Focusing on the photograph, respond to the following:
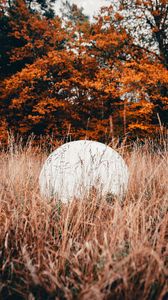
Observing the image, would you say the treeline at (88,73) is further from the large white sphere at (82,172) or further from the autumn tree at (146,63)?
the large white sphere at (82,172)

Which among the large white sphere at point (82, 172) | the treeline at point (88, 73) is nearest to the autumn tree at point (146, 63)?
the treeline at point (88, 73)

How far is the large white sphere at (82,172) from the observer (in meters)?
2.58

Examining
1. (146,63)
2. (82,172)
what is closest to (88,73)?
(146,63)

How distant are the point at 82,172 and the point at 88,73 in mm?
8169

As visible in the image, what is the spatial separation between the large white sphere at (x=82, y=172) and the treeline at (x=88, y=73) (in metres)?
6.37

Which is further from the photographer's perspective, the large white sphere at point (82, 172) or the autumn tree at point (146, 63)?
the autumn tree at point (146, 63)

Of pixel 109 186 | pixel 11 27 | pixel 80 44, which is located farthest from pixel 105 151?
pixel 11 27

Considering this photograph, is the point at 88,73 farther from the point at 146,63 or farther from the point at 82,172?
the point at 82,172

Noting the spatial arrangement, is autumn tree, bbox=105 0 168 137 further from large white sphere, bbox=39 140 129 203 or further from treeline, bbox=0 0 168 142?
large white sphere, bbox=39 140 129 203

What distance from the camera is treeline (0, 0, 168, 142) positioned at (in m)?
9.49

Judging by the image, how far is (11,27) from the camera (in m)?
12.2

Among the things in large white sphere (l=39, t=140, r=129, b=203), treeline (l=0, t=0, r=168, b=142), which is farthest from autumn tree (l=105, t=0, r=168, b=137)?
large white sphere (l=39, t=140, r=129, b=203)

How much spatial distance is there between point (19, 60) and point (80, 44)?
3264mm

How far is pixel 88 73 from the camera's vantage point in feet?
33.4
